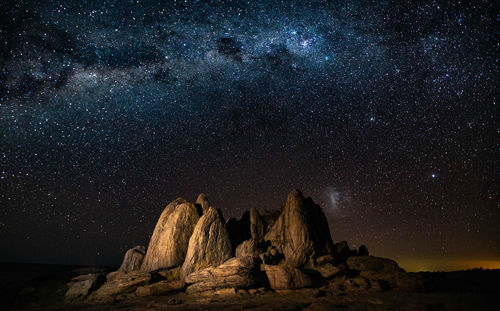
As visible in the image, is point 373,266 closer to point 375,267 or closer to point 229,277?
point 375,267

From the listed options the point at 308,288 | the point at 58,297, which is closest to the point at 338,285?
the point at 308,288

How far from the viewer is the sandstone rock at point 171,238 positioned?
922 inches

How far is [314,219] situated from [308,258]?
530cm

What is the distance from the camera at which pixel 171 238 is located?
24.2 m

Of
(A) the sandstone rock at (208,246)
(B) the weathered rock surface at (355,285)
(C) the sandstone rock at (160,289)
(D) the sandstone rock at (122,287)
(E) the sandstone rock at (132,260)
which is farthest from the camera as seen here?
(E) the sandstone rock at (132,260)

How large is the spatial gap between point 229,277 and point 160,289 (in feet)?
19.1

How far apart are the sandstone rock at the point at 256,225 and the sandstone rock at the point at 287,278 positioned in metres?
8.68

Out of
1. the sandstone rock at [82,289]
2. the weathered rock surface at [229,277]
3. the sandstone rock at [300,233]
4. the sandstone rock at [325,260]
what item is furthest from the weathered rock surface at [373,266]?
the sandstone rock at [82,289]

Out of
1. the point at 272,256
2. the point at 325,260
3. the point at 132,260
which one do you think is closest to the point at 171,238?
the point at 132,260

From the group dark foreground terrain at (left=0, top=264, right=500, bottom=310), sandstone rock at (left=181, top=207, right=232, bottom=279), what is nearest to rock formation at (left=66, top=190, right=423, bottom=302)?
sandstone rock at (left=181, top=207, right=232, bottom=279)

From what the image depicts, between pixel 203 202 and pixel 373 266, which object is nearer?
pixel 373 266

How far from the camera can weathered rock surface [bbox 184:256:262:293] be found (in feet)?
58.3

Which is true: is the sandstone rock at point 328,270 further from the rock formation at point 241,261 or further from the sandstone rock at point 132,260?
the sandstone rock at point 132,260

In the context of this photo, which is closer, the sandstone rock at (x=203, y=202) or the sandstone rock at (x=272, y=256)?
the sandstone rock at (x=272, y=256)
